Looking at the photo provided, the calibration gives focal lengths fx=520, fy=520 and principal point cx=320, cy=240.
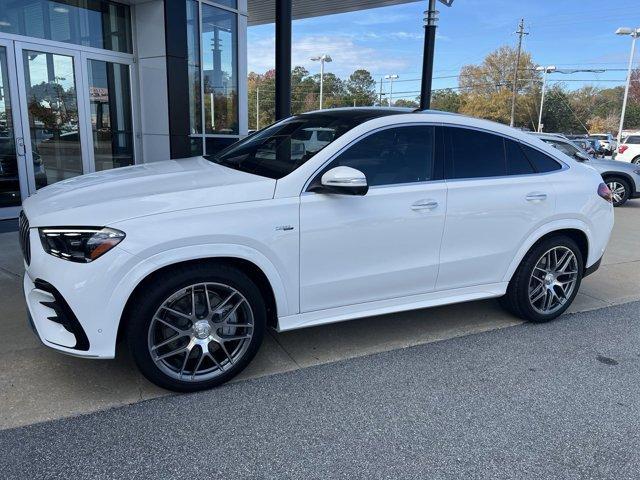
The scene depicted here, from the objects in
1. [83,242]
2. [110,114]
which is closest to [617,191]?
[110,114]

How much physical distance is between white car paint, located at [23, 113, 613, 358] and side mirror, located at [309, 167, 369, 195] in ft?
0.44

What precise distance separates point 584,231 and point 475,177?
1.31 m

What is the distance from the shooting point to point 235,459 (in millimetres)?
2684

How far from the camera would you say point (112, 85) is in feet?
31.0

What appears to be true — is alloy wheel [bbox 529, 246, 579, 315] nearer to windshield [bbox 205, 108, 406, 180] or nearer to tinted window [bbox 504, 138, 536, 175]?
tinted window [bbox 504, 138, 536, 175]

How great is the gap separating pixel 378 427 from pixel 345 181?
4.91 ft

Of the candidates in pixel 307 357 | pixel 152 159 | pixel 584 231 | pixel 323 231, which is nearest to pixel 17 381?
pixel 307 357

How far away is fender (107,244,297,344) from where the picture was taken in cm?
294

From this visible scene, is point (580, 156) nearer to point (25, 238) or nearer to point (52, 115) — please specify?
point (52, 115)

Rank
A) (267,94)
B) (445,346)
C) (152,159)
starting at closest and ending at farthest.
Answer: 1. (445,346)
2. (152,159)
3. (267,94)

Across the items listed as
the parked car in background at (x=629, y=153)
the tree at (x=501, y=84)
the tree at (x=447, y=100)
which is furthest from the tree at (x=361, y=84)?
the parked car in background at (x=629, y=153)

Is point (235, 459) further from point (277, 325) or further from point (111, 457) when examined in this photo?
point (277, 325)

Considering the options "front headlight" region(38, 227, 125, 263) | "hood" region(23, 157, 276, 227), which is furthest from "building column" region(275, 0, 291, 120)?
"front headlight" region(38, 227, 125, 263)

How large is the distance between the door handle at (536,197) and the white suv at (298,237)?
0.5 inches
